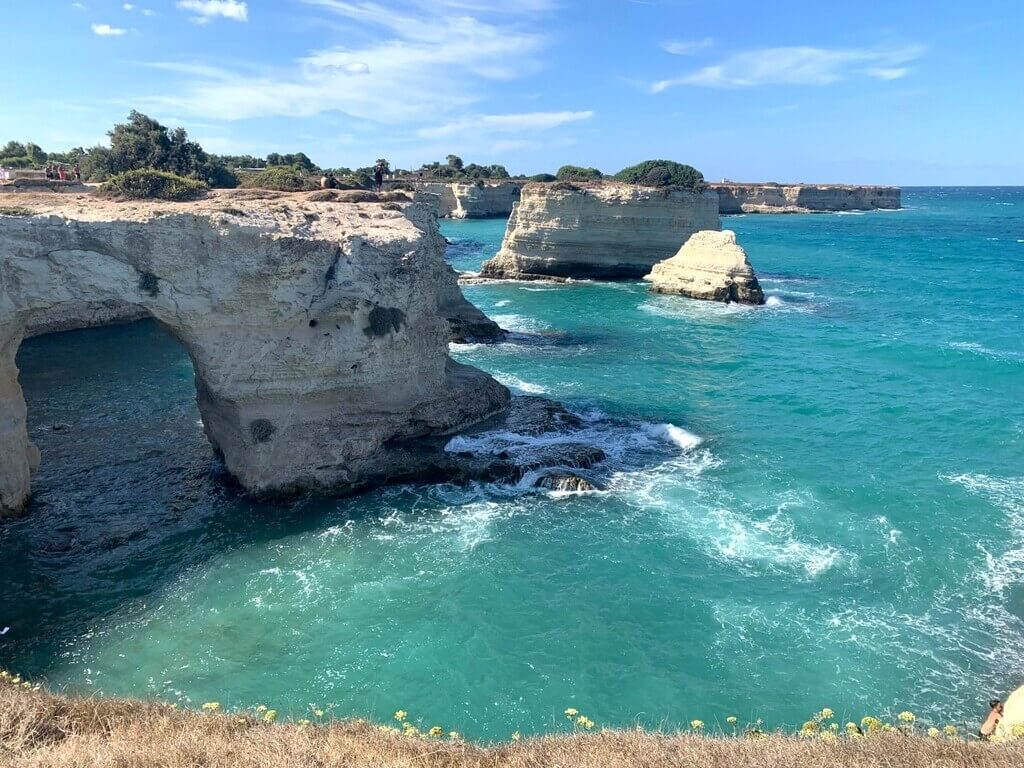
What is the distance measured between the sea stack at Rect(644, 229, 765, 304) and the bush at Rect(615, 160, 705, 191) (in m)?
8.51

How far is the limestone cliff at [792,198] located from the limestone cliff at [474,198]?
4827 cm

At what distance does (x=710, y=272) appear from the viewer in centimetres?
4903

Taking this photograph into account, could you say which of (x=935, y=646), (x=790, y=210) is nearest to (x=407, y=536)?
(x=935, y=646)

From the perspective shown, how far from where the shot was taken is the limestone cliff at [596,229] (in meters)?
53.6

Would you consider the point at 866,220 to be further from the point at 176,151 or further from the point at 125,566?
the point at 125,566

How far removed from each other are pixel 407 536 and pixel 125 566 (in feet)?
21.7

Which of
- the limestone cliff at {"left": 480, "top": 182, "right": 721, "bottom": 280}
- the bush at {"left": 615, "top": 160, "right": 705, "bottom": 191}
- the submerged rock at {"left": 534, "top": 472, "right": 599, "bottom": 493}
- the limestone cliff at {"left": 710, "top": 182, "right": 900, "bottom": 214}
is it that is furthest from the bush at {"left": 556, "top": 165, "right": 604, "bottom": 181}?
the submerged rock at {"left": 534, "top": 472, "right": 599, "bottom": 493}

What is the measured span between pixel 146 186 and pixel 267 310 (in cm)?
521

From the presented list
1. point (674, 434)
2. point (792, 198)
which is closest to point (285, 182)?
point (674, 434)

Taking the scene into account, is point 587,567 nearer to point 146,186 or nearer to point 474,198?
point 146,186

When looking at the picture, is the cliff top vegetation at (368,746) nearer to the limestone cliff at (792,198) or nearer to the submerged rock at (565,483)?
the submerged rock at (565,483)

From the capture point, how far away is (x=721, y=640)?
13531 millimetres

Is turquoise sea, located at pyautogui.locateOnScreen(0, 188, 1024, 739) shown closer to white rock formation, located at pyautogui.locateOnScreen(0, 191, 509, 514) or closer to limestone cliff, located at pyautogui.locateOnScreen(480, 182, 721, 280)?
white rock formation, located at pyautogui.locateOnScreen(0, 191, 509, 514)

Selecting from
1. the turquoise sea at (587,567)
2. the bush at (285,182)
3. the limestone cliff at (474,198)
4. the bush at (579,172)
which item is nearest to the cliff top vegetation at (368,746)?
the turquoise sea at (587,567)
